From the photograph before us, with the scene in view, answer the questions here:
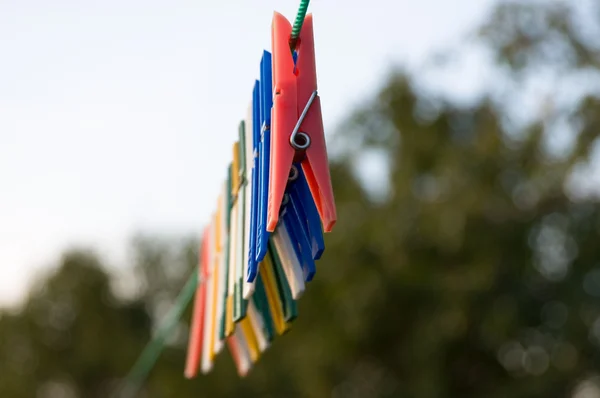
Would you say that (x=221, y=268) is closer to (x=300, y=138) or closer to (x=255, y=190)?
(x=255, y=190)

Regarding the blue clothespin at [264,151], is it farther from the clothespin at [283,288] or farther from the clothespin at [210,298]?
the clothespin at [210,298]

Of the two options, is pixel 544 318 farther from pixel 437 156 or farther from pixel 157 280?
pixel 157 280

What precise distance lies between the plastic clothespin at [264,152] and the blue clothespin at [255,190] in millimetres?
23

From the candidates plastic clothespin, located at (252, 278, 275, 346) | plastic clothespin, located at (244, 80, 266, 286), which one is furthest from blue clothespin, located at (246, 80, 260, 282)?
plastic clothespin, located at (252, 278, 275, 346)

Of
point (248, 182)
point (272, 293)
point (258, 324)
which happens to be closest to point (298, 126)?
point (248, 182)

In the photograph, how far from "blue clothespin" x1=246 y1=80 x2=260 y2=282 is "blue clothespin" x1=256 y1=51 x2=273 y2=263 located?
5 cm

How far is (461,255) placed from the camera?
10.8 metres

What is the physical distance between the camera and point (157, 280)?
23.0m

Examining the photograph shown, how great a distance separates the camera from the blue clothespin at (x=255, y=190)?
2.45 m

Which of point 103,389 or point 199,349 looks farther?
point 103,389

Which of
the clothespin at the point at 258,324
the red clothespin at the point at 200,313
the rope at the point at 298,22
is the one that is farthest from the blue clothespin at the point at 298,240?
the red clothespin at the point at 200,313

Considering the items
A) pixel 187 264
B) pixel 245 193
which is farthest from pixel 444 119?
pixel 187 264

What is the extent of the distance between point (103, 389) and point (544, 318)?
1342 cm

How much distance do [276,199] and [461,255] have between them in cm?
883
